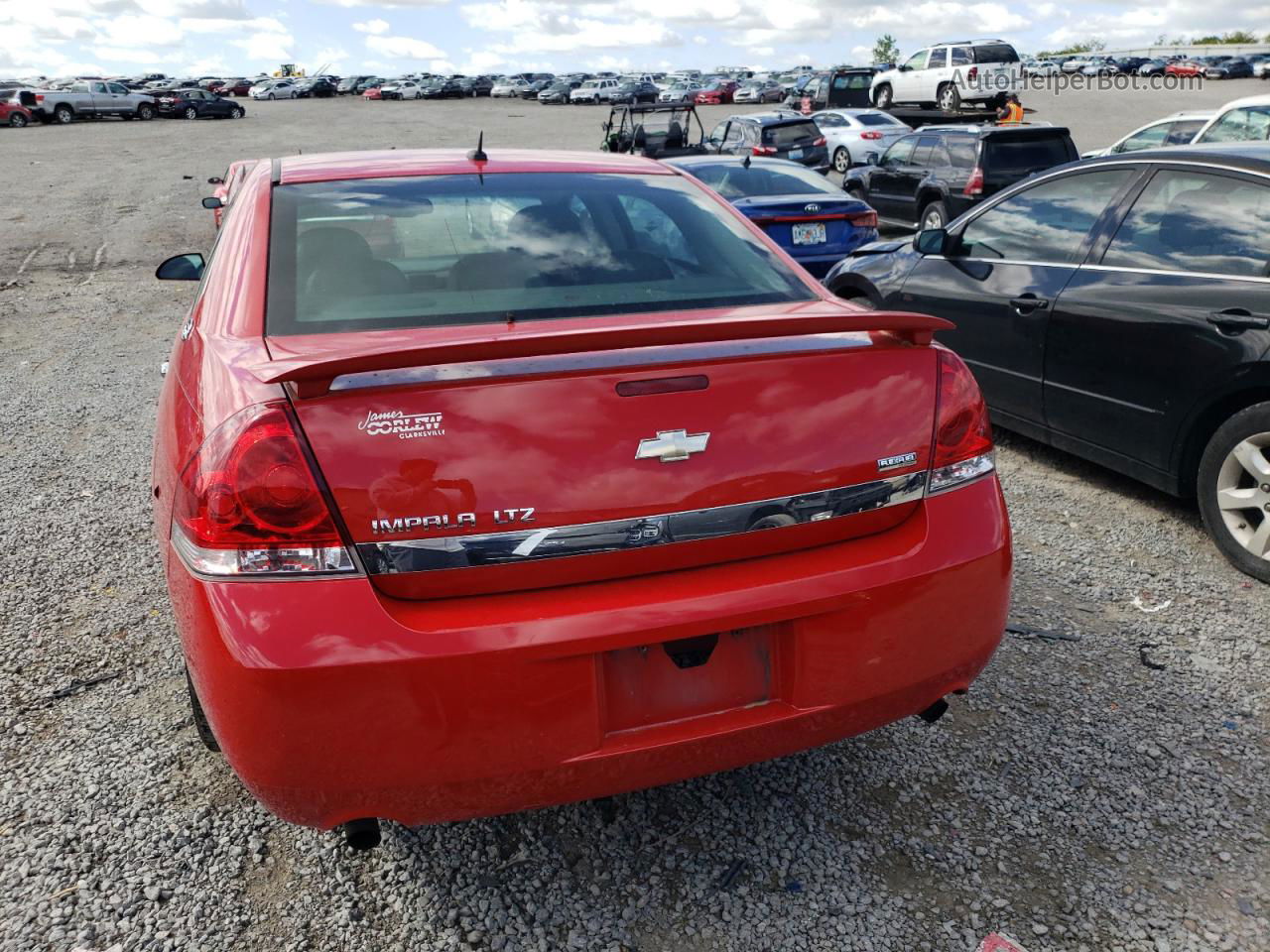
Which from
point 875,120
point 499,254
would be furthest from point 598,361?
point 875,120

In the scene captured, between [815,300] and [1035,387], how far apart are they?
2555mm

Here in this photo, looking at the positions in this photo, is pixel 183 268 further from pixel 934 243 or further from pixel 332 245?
pixel 934 243

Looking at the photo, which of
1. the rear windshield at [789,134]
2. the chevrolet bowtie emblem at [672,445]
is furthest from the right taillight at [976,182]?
the chevrolet bowtie emblem at [672,445]

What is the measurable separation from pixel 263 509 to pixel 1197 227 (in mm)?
4016

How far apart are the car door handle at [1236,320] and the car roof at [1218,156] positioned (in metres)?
0.63

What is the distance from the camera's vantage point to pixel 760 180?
10.2 m

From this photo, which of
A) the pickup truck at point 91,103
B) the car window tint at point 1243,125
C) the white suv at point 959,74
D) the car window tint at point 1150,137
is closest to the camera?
the car window tint at point 1243,125

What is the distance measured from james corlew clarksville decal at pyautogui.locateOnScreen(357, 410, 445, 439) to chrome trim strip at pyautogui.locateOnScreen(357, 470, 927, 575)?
0.66 feet

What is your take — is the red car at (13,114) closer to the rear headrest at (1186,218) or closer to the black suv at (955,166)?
the black suv at (955,166)

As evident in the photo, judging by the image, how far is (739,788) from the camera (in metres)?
2.85

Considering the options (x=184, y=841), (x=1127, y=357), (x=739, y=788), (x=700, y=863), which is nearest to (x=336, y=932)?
(x=184, y=841)

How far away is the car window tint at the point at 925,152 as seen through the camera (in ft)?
46.2

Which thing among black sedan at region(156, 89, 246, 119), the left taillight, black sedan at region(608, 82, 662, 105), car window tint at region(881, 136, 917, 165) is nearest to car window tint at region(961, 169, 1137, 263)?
the left taillight

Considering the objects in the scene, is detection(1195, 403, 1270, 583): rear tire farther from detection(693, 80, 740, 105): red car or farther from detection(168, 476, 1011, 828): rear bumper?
detection(693, 80, 740, 105): red car
